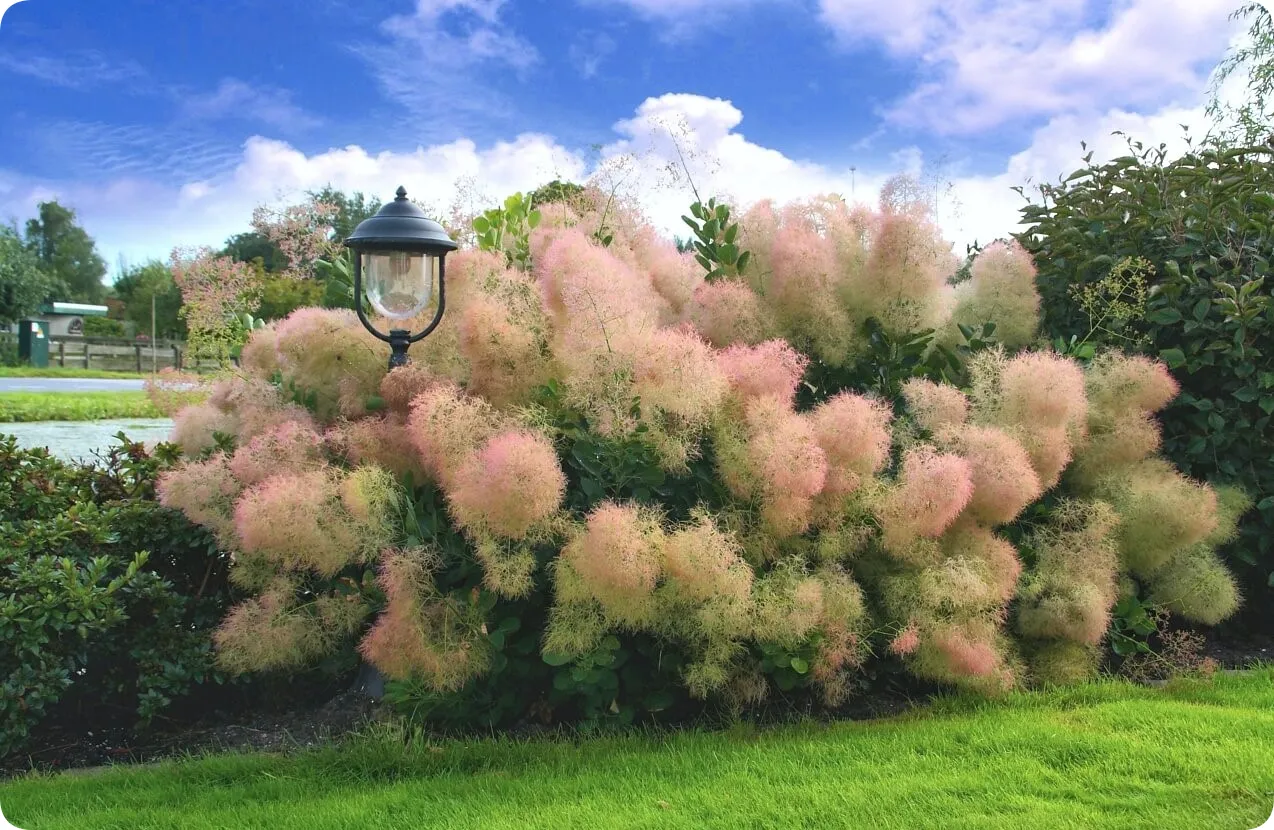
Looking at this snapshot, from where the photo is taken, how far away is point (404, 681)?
10.00 ft

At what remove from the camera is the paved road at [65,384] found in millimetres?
20062

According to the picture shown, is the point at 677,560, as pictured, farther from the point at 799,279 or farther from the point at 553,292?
the point at 799,279

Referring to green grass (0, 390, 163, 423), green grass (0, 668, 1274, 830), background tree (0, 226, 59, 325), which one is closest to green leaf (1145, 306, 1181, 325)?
green grass (0, 668, 1274, 830)

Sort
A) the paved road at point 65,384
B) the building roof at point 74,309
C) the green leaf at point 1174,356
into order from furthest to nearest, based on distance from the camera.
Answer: the building roof at point 74,309
the paved road at point 65,384
the green leaf at point 1174,356

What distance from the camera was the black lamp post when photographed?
3680mm

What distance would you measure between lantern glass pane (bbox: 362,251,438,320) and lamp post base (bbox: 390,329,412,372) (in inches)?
6.4

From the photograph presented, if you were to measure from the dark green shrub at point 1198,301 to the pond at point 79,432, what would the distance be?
396 inches

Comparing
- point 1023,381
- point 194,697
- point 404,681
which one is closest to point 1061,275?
point 1023,381

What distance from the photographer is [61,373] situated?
82.8 ft

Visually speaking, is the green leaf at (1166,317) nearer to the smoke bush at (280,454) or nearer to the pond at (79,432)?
the smoke bush at (280,454)

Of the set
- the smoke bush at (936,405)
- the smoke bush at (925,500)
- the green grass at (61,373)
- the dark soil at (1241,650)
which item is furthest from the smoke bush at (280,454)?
the green grass at (61,373)

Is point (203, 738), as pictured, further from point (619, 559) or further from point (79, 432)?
point (79, 432)

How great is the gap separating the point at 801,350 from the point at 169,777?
8.79 ft

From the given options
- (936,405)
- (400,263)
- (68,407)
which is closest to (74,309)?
(68,407)
